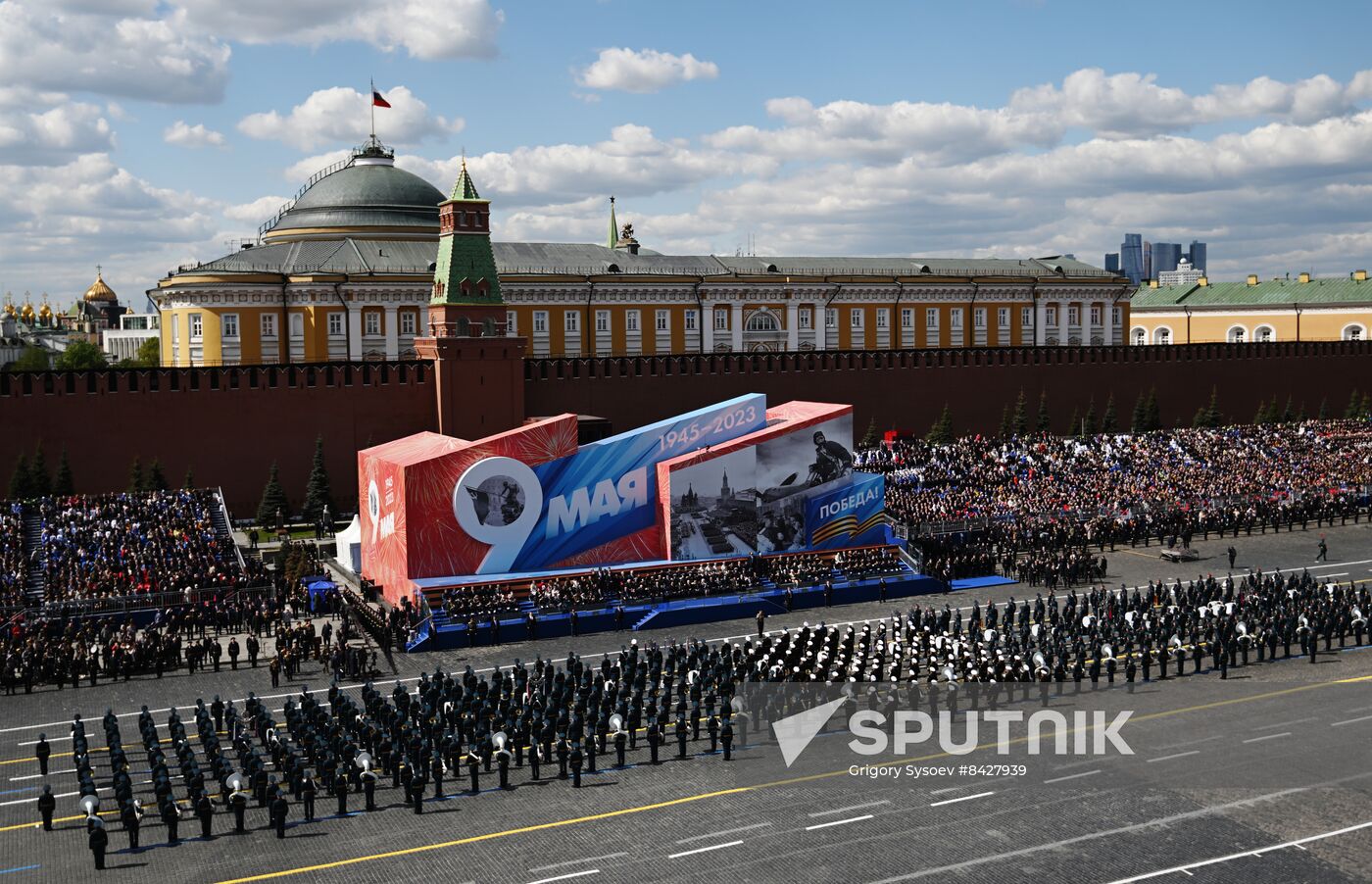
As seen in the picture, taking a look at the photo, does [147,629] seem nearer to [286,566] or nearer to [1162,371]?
[286,566]

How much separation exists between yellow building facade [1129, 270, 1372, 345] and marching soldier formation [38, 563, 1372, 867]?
162 feet

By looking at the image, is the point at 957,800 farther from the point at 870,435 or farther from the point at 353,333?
Result: the point at 353,333

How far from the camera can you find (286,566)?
1309 inches

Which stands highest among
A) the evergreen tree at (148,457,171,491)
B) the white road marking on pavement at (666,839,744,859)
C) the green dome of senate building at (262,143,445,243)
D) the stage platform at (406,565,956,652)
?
the green dome of senate building at (262,143,445,243)

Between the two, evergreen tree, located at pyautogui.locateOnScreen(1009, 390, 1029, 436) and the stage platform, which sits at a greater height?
evergreen tree, located at pyautogui.locateOnScreen(1009, 390, 1029, 436)

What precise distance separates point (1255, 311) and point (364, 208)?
173 ft

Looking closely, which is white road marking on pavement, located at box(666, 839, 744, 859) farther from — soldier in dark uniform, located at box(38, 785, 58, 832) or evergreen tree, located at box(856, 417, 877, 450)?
evergreen tree, located at box(856, 417, 877, 450)

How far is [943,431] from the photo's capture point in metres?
51.8

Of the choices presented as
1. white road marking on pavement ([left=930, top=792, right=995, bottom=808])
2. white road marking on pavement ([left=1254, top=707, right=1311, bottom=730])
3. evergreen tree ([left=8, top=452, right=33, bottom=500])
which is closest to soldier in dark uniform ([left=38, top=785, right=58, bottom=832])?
white road marking on pavement ([left=930, top=792, right=995, bottom=808])

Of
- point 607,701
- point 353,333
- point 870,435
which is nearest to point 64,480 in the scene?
point 353,333

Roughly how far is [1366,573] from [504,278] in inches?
1298

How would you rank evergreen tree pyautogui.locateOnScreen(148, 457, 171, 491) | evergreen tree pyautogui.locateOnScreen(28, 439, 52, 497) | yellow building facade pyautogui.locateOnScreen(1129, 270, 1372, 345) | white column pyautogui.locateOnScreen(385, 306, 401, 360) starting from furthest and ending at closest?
yellow building facade pyautogui.locateOnScreen(1129, 270, 1372, 345) < white column pyautogui.locateOnScreen(385, 306, 401, 360) < evergreen tree pyautogui.locateOnScreen(148, 457, 171, 491) < evergreen tree pyautogui.locateOnScreen(28, 439, 52, 497)

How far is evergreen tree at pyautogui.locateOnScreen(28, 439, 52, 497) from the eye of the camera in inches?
1471

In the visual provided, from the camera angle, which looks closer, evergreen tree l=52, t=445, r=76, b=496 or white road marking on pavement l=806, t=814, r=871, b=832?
white road marking on pavement l=806, t=814, r=871, b=832
